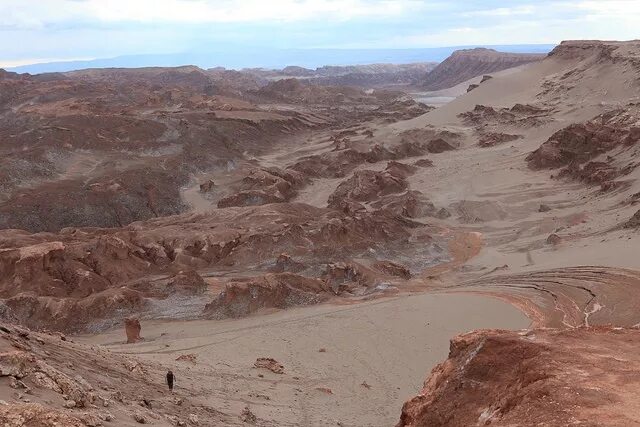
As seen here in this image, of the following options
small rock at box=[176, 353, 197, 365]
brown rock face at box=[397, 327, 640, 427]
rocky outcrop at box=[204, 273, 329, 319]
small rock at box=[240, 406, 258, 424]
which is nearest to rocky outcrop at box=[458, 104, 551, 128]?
rocky outcrop at box=[204, 273, 329, 319]

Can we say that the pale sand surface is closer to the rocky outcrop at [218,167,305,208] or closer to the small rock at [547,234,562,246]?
the small rock at [547,234,562,246]

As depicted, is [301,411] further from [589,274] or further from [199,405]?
[589,274]

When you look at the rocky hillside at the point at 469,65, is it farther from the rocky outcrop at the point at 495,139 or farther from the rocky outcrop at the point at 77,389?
the rocky outcrop at the point at 77,389

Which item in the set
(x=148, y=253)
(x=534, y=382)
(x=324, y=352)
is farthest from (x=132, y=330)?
(x=534, y=382)

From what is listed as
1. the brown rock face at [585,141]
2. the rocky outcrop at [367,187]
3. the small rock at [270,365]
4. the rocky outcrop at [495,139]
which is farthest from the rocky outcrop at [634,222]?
the rocky outcrop at [495,139]

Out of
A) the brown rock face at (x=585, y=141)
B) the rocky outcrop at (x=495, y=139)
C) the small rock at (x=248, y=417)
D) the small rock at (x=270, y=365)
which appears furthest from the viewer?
the rocky outcrop at (x=495, y=139)

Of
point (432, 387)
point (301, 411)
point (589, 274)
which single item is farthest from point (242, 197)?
point (432, 387)
